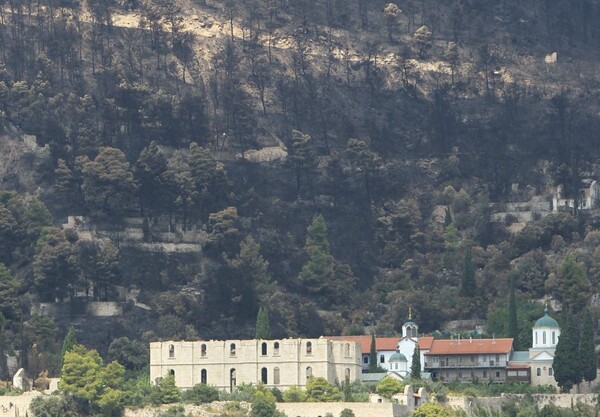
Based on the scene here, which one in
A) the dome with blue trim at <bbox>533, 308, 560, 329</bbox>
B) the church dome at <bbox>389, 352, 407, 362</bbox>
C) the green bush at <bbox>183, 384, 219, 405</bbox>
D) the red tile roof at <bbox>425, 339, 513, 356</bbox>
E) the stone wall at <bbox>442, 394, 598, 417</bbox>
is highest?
the dome with blue trim at <bbox>533, 308, 560, 329</bbox>

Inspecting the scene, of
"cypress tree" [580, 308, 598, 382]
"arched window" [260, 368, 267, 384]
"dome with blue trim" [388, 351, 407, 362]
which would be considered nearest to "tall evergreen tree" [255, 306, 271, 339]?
"arched window" [260, 368, 267, 384]

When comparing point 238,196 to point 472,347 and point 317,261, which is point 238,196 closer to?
point 317,261

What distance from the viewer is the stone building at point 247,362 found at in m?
165

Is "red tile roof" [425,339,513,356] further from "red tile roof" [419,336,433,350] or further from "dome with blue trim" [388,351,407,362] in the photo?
"dome with blue trim" [388,351,407,362]

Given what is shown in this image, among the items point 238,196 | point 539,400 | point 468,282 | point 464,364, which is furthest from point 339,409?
point 238,196

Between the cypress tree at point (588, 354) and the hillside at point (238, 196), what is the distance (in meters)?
8.64

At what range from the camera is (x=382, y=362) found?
172 m

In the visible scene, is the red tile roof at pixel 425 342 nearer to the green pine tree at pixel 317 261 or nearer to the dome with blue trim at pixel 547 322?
the dome with blue trim at pixel 547 322

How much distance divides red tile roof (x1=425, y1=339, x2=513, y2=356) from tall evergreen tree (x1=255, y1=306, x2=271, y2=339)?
335 inches

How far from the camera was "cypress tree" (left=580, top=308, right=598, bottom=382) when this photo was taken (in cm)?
16800

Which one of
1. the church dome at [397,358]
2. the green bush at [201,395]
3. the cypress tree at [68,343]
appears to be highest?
the cypress tree at [68,343]

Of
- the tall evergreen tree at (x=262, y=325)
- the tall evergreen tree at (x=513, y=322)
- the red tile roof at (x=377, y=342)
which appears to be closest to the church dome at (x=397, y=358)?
the red tile roof at (x=377, y=342)

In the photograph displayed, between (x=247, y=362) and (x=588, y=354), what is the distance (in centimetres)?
1760

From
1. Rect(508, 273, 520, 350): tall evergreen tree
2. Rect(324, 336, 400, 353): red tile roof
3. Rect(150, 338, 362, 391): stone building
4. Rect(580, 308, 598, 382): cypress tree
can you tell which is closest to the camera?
Rect(150, 338, 362, 391): stone building
